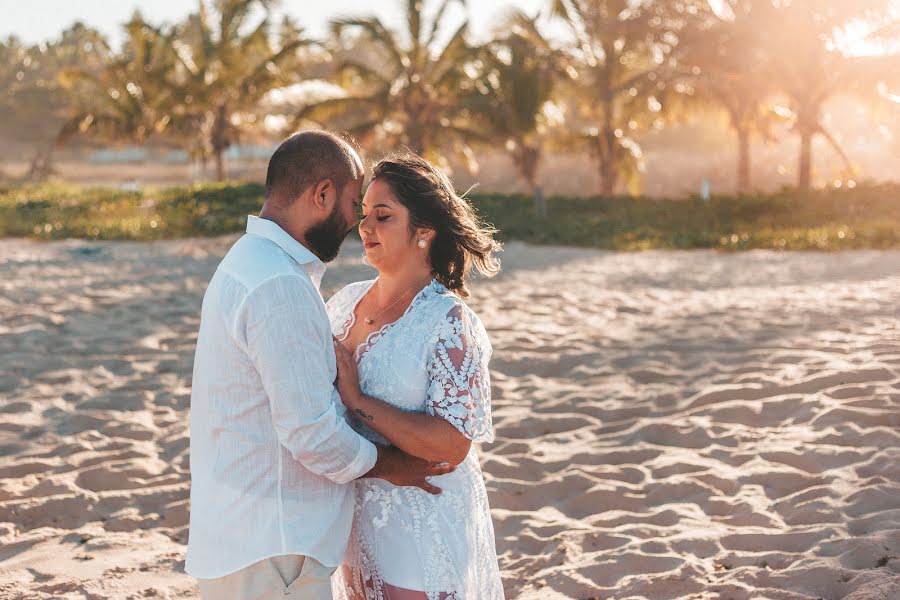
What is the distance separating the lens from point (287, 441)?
2.03m

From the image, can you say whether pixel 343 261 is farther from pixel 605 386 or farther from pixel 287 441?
pixel 287 441

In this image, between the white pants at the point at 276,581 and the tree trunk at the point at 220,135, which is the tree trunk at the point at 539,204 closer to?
the tree trunk at the point at 220,135

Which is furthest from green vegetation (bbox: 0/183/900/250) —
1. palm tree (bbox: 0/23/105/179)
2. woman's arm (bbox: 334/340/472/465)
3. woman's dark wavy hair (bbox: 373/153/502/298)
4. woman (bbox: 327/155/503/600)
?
palm tree (bbox: 0/23/105/179)

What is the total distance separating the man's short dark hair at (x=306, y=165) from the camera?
7.09ft

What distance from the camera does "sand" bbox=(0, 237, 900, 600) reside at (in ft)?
13.4

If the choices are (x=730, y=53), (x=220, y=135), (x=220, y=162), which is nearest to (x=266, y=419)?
(x=730, y=53)

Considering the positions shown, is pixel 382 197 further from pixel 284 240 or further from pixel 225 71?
pixel 225 71

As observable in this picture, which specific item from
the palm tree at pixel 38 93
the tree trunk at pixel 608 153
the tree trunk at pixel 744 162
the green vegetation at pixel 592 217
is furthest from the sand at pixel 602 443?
the palm tree at pixel 38 93

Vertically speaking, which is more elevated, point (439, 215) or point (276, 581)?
point (439, 215)

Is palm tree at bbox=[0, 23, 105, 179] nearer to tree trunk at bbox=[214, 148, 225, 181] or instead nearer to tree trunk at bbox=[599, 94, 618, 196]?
tree trunk at bbox=[214, 148, 225, 181]

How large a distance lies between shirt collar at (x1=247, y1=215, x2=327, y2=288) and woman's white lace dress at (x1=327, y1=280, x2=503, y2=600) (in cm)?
36

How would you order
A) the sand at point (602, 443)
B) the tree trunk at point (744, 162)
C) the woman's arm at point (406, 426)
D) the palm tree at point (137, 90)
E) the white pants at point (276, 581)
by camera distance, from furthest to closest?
the palm tree at point (137, 90), the tree trunk at point (744, 162), the sand at point (602, 443), the woman's arm at point (406, 426), the white pants at point (276, 581)

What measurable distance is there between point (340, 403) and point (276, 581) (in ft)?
1.38

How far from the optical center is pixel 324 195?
2.18m
